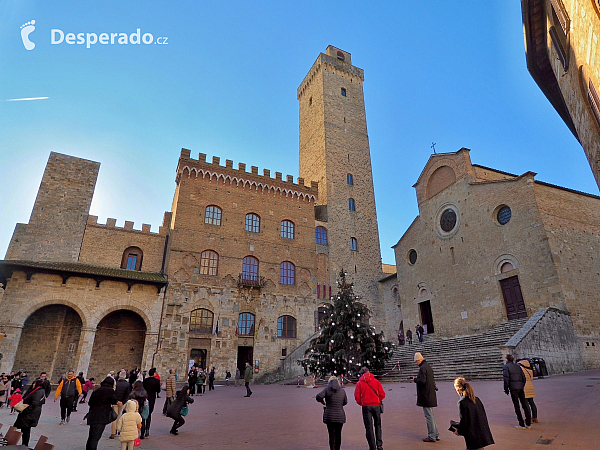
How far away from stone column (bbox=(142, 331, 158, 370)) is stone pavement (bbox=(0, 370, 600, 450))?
32.0ft

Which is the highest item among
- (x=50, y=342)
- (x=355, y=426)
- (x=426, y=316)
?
(x=426, y=316)

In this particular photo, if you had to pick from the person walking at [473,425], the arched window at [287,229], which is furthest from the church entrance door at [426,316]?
the person walking at [473,425]

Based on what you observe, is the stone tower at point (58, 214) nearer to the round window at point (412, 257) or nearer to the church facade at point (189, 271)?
the church facade at point (189, 271)

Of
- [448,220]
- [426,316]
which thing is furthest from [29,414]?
[448,220]

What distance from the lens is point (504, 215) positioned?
68.5 feet

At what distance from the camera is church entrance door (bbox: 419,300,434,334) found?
81.3 ft

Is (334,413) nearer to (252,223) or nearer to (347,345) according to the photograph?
(347,345)

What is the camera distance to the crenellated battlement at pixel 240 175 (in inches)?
1015

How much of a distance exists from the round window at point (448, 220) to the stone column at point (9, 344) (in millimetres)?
24929

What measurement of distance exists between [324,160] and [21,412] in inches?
1107

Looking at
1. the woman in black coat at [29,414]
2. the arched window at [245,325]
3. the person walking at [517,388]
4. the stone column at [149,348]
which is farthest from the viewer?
the arched window at [245,325]

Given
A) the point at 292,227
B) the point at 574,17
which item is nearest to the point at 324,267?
the point at 292,227

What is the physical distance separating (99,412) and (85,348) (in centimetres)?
1578

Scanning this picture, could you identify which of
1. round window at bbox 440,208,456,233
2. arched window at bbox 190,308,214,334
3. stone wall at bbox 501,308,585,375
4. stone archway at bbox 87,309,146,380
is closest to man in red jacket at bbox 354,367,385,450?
stone wall at bbox 501,308,585,375
